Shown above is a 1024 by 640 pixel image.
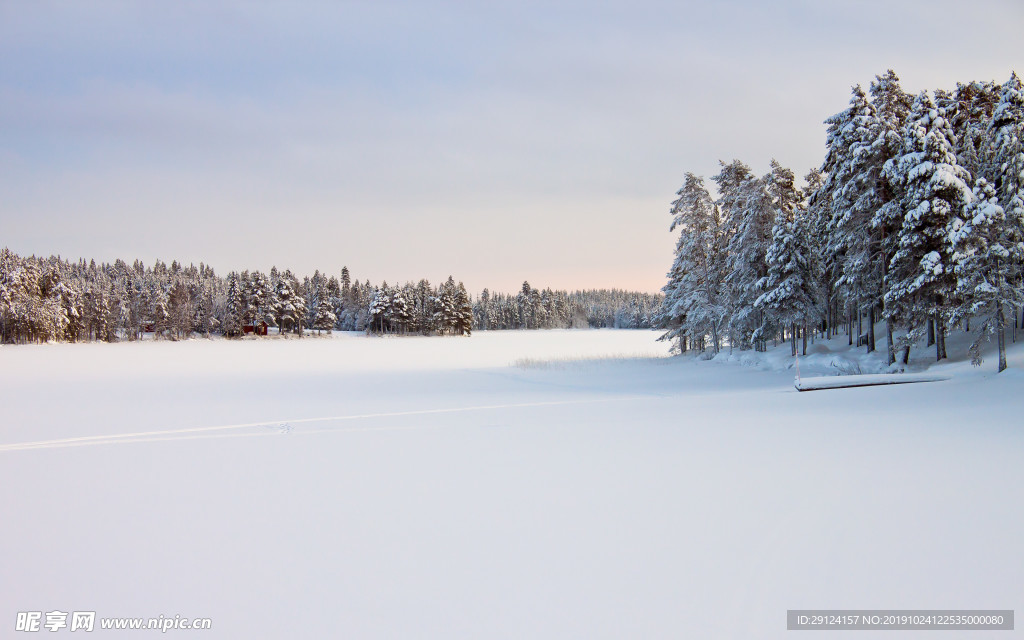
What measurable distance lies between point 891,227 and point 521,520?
24988mm

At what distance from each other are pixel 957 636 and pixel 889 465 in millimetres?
4491

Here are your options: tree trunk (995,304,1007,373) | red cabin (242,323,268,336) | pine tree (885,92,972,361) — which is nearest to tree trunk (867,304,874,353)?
pine tree (885,92,972,361)

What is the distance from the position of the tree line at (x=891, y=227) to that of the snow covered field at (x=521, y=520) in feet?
28.1

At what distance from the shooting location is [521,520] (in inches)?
225

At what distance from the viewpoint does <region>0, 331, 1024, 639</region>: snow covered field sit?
4.04 metres

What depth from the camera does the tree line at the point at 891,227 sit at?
18891 mm

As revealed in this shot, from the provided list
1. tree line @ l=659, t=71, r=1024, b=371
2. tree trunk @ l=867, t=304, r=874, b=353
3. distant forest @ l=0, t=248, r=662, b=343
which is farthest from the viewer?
distant forest @ l=0, t=248, r=662, b=343

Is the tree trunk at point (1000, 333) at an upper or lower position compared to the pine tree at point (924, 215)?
lower

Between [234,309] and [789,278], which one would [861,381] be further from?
[234,309]

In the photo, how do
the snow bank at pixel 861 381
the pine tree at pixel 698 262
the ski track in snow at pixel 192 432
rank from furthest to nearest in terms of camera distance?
1. the pine tree at pixel 698 262
2. the snow bank at pixel 861 381
3. the ski track in snow at pixel 192 432

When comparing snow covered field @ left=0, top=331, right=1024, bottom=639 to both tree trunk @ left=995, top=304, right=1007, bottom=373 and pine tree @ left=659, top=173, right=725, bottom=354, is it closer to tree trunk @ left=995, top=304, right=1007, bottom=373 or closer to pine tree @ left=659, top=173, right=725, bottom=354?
tree trunk @ left=995, top=304, right=1007, bottom=373

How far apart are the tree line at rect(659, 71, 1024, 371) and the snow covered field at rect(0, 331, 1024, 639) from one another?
8.56m

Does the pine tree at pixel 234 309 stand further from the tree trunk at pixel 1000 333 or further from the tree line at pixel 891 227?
the tree trunk at pixel 1000 333

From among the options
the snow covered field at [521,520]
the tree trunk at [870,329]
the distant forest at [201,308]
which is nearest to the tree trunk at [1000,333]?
the snow covered field at [521,520]
